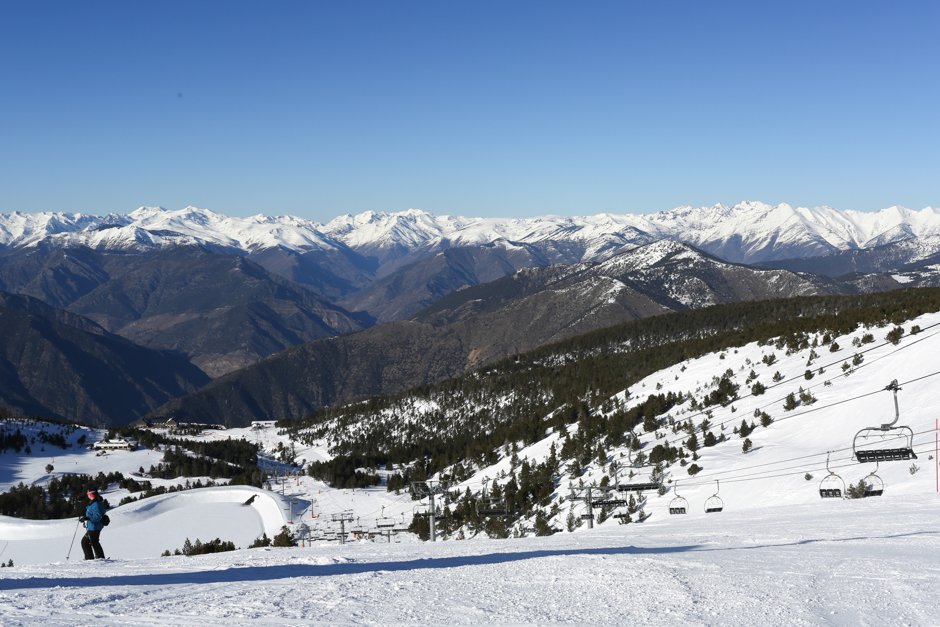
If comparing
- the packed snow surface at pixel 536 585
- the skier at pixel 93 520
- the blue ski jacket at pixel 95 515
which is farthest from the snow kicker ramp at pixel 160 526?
the packed snow surface at pixel 536 585

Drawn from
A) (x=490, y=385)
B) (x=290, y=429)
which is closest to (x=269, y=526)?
(x=490, y=385)

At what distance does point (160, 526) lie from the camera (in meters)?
58.3

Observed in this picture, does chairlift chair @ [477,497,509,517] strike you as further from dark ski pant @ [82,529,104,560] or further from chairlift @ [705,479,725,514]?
dark ski pant @ [82,529,104,560]

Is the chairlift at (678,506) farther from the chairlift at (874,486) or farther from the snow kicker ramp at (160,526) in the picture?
the snow kicker ramp at (160,526)

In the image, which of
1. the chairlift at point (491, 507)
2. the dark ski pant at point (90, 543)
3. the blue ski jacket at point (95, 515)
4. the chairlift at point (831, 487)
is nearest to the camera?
the blue ski jacket at point (95, 515)

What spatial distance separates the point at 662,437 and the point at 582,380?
5931cm

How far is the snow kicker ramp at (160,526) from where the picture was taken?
5207 centimetres

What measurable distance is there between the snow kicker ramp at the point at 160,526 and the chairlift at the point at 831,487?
137 feet

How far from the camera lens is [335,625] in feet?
34.1

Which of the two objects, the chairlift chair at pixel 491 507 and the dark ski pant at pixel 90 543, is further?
the chairlift chair at pixel 491 507

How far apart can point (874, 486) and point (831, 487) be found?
9.21 feet

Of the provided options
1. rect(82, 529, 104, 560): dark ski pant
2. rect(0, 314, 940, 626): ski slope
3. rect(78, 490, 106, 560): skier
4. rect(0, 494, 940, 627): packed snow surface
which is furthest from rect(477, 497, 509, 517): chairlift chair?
rect(78, 490, 106, 560): skier

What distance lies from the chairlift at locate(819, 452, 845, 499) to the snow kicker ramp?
41831 mm

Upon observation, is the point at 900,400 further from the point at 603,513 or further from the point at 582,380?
the point at 582,380
